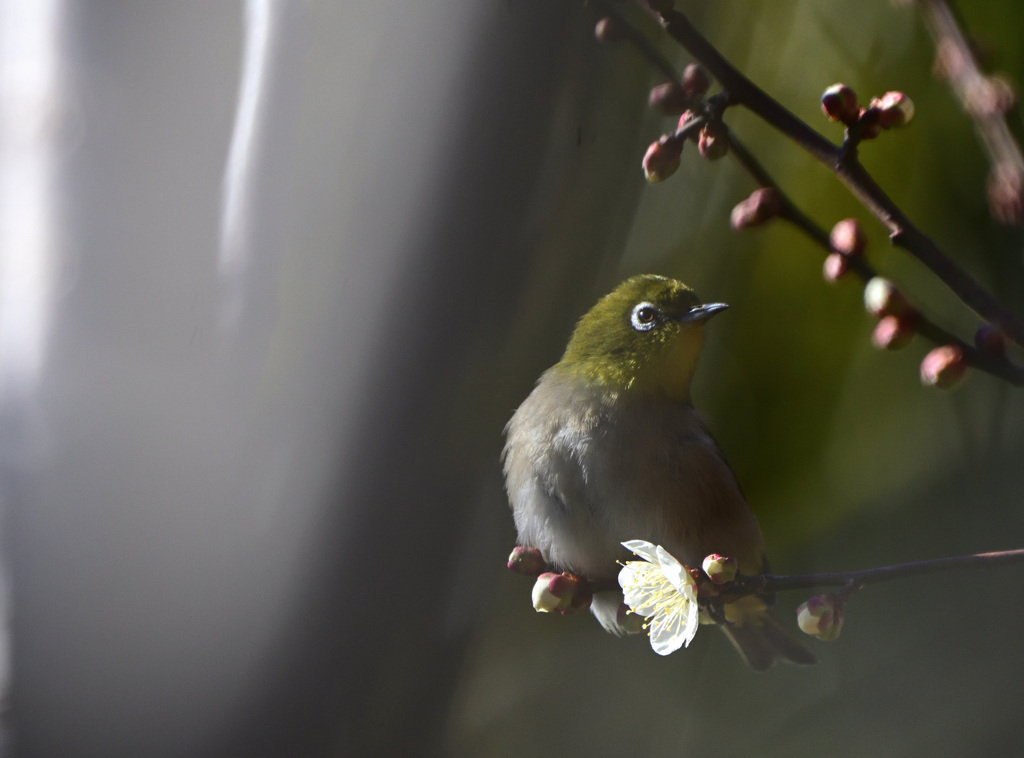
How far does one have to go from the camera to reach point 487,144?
2.10 feet

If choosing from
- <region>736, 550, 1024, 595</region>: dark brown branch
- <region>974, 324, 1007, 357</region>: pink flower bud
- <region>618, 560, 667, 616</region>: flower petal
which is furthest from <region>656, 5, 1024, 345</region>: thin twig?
<region>618, 560, 667, 616</region>: flower petal

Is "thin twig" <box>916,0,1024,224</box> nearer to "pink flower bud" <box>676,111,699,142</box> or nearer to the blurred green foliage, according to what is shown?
the blurred green foliage

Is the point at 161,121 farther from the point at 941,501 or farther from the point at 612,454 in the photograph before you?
the point at 941,501

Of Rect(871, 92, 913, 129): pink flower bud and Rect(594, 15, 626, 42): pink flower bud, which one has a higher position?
Rect(594, 15, 626, 42): pink flower bud

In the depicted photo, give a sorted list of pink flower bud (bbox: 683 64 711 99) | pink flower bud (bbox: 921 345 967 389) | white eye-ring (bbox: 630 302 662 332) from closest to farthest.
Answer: pink flower bud (bbox: 921 345 967 389) → pink flower bud (bbox: 683 64 711 99) → white eye-ring (bbox: 630 302 662 332)

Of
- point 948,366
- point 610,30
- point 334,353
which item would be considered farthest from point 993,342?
point 334,353

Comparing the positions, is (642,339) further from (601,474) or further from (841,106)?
(841,106)

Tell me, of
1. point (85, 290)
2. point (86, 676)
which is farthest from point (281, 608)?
point (85, 290)

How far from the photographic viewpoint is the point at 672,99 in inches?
18.8

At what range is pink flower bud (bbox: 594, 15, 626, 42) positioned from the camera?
55cm

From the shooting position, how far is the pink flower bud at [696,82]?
47cm

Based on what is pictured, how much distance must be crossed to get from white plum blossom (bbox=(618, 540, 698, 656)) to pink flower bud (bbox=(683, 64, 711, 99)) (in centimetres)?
27

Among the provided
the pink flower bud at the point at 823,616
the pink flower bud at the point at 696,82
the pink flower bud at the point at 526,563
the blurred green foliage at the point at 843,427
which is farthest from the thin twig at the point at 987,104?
the pink flower bud at the point at 526,563

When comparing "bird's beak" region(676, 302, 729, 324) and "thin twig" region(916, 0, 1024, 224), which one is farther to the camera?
"bird's beak" region(676, 302, 729, 324)
